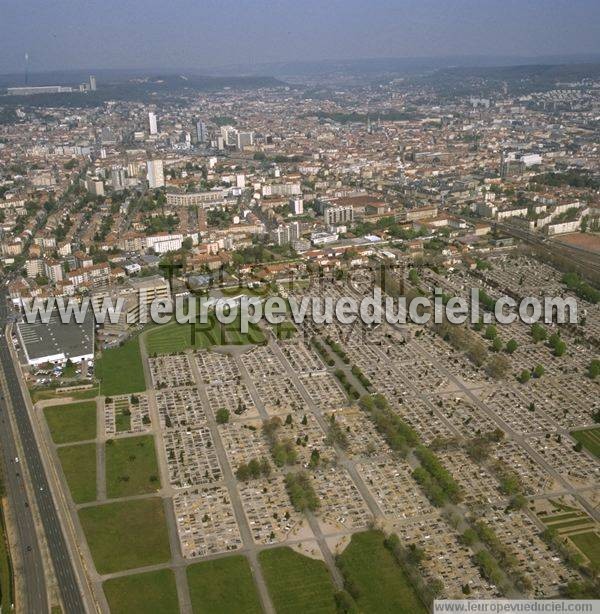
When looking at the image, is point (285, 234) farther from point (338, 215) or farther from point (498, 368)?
point (498, 368)

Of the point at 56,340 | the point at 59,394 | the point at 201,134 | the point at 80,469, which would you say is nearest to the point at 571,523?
the point at 80,469

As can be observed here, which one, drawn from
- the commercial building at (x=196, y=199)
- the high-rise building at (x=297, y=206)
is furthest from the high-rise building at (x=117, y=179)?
the high-rise building at (x=297, y=206)

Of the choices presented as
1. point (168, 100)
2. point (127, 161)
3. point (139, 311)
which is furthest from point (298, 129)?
A: point (139, 311)

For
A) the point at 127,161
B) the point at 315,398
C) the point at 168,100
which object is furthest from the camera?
the point at 168,100

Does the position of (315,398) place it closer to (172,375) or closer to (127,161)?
(172,375)

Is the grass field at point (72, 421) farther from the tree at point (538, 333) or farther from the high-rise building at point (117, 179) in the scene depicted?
the high-rise building at point (117, 179)

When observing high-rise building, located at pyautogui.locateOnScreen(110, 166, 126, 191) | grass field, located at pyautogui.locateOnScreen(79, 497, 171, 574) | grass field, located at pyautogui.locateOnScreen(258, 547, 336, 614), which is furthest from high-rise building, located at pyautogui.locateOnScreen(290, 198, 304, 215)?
grass field, located at pyautogui.locateOnScreen(258, 547, 336, 614)
